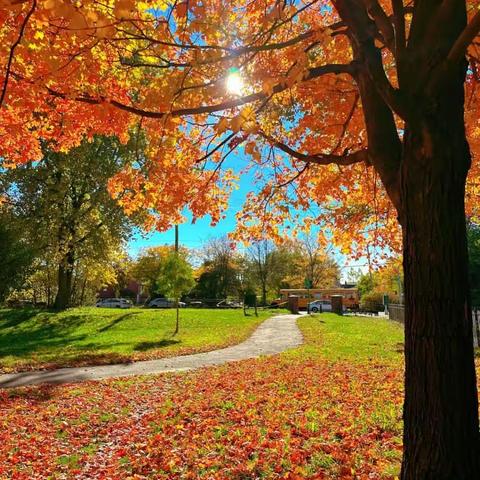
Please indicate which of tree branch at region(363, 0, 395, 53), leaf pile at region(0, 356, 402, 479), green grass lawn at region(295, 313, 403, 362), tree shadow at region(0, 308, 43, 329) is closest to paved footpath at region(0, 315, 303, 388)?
green grass lawn at region(295, 313, 403, 362)

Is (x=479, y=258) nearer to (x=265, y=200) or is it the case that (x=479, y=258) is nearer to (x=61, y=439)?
(x=265, y=200)

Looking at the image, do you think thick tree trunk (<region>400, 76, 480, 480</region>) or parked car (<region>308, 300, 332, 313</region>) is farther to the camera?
parked car (<region>308, 300, 332, 313</region>)

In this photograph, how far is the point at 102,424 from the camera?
6.78 metres

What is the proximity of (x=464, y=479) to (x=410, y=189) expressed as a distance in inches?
81.4

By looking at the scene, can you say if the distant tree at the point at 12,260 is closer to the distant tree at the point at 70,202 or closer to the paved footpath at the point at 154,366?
the distant tree at the point at 70,202

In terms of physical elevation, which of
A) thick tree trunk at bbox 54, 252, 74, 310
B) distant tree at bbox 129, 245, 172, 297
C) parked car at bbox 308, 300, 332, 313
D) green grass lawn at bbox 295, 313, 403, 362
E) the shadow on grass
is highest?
distant tree at bbox 129, 245, 172, 297

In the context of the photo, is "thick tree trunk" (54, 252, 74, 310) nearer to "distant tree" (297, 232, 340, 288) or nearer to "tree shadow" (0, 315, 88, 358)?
"tree shadow" (0, 315, 88, 358)

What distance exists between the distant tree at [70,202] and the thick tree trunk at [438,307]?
81.0 ft

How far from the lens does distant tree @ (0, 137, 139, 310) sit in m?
26.3

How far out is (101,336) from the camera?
20062mm

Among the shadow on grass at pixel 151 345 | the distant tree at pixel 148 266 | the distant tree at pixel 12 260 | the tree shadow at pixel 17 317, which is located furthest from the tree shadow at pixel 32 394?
the distant tree at pixel 148 266

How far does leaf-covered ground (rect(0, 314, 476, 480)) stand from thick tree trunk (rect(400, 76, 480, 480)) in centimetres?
144

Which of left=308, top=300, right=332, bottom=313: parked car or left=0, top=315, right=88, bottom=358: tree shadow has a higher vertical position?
left=308, top=300, right=332, bottom=313: parked car

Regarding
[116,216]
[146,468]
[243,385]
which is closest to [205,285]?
[116,216]
